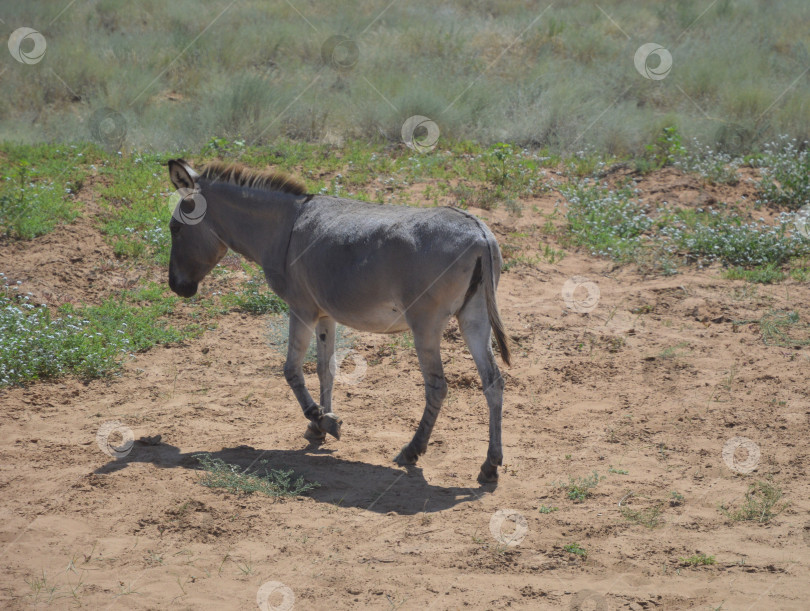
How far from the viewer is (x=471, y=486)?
19.9ft

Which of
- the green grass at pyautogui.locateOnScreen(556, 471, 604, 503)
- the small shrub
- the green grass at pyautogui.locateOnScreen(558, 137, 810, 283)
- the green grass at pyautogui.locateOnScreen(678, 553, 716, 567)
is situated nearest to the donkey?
the green grass at pyautogui.locateOnScreen(556, 471, 604, 503)

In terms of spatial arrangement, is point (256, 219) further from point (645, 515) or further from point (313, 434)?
point (645, 515)

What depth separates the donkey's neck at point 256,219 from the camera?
7020mm

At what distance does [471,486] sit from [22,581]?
3056 mm

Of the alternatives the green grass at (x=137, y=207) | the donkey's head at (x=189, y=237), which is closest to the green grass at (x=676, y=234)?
the donkey's head at (x=189, y=237)

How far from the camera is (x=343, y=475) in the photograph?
6.24 m

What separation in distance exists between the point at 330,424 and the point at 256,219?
195cm

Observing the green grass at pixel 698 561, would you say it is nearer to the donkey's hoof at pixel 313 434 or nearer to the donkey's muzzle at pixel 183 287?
the donkey's hoof at pixel 313 434

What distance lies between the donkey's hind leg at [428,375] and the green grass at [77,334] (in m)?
3.49

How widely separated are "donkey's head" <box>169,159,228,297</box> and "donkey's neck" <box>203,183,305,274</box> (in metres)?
0.11

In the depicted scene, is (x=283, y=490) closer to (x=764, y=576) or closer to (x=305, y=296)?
(x=305, y=296)

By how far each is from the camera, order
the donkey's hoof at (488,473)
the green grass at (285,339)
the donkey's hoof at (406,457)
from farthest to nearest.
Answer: the green grass at (285,339)
the donkey's hoof at (406,457)
the donkey's hoof at (488,473)

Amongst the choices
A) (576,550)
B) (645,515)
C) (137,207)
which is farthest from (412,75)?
(576,550)

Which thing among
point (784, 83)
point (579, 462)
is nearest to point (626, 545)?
point (579, 462)
